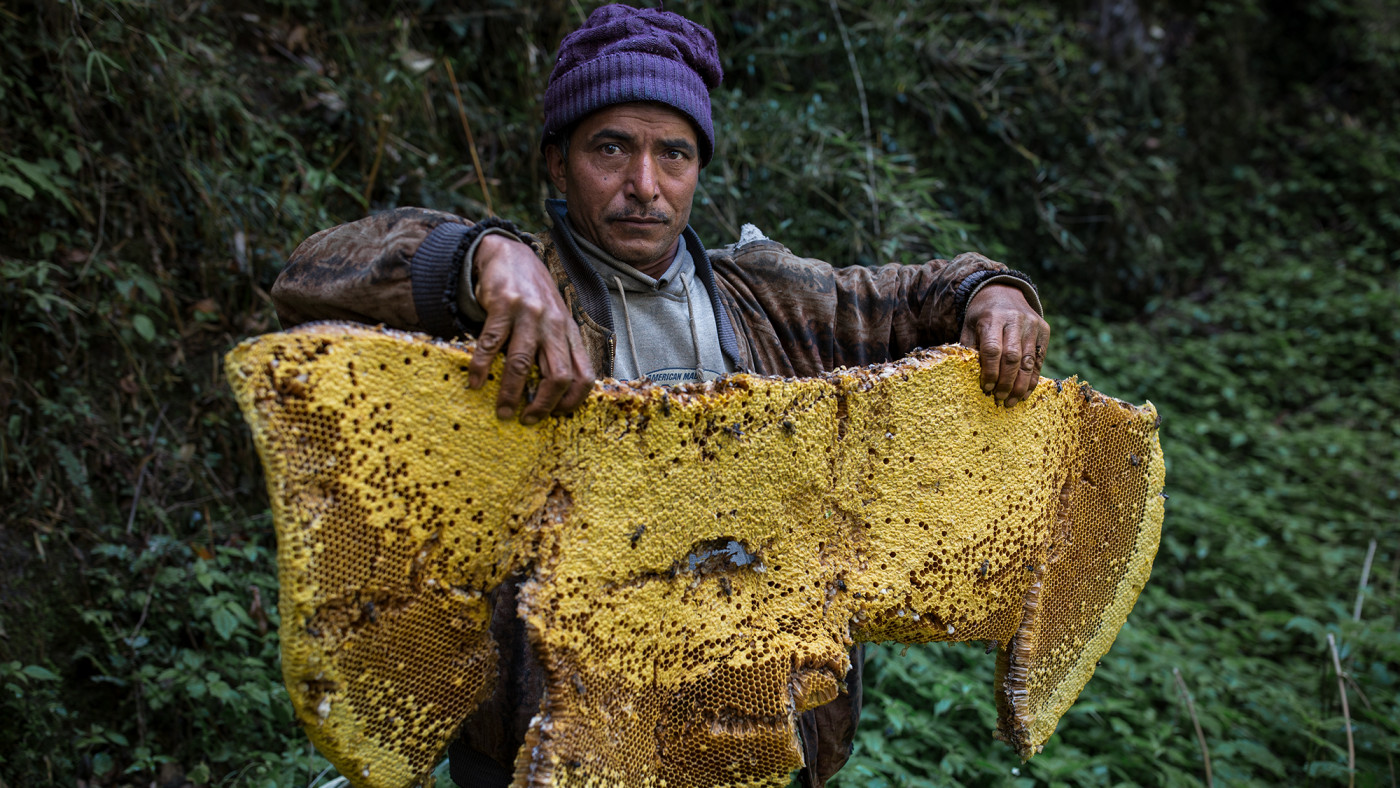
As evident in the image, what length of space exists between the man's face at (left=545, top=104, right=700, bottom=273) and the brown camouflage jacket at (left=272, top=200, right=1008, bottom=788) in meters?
0.09

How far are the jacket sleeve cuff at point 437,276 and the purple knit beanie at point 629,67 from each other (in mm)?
578

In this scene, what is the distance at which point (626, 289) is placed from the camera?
1869 mm

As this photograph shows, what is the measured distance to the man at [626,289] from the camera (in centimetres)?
137

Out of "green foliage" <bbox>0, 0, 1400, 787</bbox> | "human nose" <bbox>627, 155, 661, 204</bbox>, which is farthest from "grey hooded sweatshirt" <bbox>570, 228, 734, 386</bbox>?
"green foliage" <bbox>0, 0, 1400, 787</bbox>

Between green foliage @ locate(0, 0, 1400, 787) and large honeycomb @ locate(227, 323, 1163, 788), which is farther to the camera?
green foliage @ locate(0, 0, 1400, 787)

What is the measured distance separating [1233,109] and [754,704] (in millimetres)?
7473

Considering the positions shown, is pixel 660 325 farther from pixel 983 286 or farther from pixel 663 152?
pixel 983 286

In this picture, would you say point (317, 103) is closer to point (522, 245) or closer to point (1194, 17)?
point (522, 245)

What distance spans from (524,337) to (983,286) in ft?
3.53

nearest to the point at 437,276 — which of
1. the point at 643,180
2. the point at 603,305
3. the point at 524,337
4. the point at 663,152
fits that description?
the point at 524,337

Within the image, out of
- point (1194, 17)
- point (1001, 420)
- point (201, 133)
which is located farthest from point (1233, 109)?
point (201, 133)

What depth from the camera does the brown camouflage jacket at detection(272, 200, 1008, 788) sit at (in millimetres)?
1383

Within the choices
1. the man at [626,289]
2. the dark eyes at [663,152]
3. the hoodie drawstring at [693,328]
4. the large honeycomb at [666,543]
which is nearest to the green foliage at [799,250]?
the large honeycomb at [666,543]

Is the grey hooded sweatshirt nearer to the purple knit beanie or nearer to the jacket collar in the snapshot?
the jacket collar
